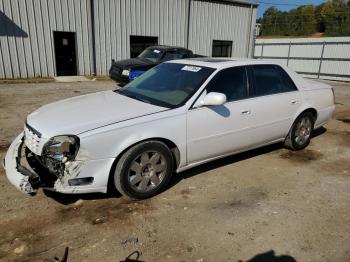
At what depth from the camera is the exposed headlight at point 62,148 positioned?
305 centimetres

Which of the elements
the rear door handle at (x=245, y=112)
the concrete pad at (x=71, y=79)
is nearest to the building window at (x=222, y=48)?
the concrete pad at (x=71, y=79)

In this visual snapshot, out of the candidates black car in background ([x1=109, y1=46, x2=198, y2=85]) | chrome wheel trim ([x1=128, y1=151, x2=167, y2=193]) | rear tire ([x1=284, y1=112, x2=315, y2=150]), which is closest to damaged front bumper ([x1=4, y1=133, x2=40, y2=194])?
chrome wheel trim ([x1=128, y1=151, x2=167, y2=193])

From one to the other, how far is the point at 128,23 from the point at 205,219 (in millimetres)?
13994

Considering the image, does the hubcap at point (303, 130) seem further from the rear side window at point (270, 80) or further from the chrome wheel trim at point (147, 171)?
the chrome wheel trim at point (147, 171)

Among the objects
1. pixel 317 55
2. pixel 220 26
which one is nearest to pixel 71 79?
pixel 220 26

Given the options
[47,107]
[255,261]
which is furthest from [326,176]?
[47,107]

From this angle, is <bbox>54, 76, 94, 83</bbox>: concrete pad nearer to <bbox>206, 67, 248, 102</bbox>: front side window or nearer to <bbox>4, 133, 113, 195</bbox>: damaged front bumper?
<bbox>206, 67, 248, 102</bbox>: front side window

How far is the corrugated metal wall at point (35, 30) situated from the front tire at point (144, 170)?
12.1 metres

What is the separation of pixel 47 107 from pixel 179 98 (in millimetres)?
1684

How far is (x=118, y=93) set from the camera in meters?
4.41

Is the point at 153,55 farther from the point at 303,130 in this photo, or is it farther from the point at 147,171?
the point at 147,171

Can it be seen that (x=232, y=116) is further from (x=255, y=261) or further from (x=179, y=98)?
(x=255, y=261)

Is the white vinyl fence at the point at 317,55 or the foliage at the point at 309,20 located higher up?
the foliage at the point at 309,20

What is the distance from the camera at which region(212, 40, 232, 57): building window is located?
1952 centimetres
